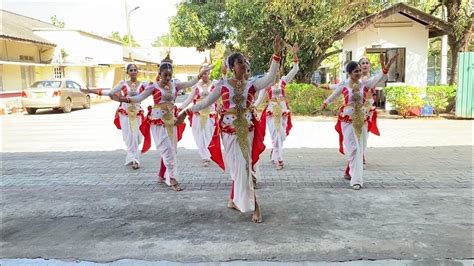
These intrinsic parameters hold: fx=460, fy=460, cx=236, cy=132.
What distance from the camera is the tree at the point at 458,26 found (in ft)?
51.3

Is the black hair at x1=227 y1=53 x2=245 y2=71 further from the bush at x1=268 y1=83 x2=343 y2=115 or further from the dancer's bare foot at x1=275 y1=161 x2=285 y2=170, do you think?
the bush at x1=268 y1=83 x2=343 y2=115

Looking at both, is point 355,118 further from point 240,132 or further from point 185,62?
point 185,62

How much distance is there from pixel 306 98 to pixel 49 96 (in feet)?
37.9

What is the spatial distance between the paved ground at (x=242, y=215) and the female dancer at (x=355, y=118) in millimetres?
385

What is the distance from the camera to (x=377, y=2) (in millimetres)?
16109

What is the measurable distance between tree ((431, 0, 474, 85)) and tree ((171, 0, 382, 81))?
2574mm

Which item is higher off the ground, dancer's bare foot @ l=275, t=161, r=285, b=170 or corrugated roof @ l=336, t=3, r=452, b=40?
corrugated roof @ l=336, t=3, r=452, b=40

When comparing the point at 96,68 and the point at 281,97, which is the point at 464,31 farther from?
the point at 96,68

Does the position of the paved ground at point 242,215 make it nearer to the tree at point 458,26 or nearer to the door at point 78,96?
the tree at point 458,26

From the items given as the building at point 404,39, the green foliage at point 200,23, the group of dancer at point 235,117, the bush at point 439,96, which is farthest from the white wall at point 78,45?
the group of dancer at point 235,117

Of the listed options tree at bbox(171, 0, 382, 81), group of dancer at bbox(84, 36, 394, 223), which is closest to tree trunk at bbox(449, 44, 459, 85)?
tree at bbox(171, 0, 382, 81)

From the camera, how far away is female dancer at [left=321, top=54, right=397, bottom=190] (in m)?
6.61

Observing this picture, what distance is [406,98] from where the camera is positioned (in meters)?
16.2

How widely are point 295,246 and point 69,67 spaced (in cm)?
2818
